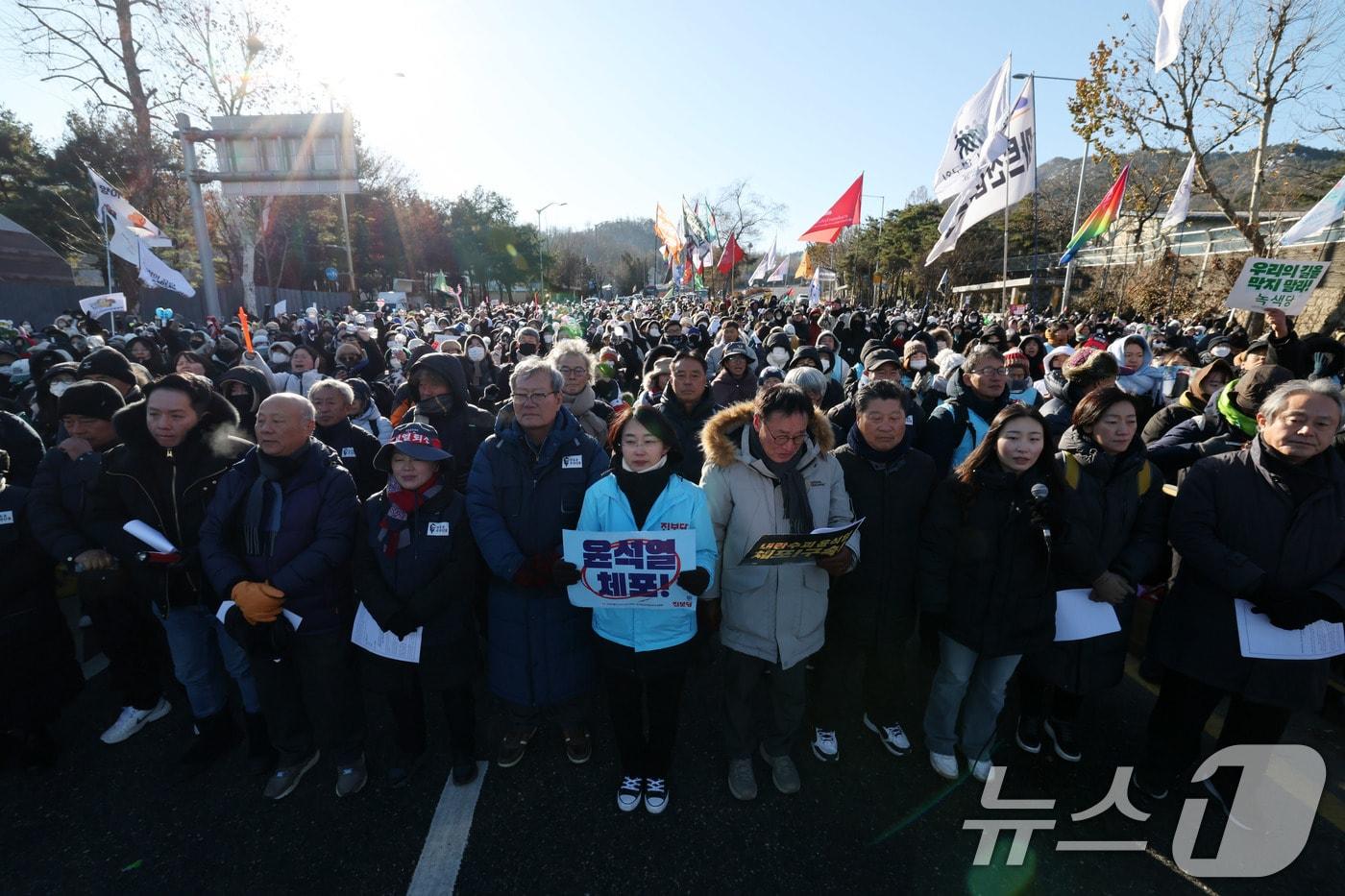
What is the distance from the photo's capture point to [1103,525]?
293cm

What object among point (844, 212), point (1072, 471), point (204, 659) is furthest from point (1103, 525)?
point (844, 212)

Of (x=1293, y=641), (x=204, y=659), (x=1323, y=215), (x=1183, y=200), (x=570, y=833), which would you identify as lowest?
(x=570, y=833)

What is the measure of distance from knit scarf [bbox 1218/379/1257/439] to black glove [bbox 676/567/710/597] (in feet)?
12.2

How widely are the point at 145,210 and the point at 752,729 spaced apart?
36.0 m

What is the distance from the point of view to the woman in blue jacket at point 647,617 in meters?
2.71

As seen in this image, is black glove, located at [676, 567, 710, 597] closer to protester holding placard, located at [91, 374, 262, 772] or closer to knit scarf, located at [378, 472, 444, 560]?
knit scarf, located at [378, 472, 444, 560]

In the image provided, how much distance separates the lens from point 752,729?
3.13 meters

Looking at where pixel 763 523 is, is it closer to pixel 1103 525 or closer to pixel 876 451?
pixel 876 451

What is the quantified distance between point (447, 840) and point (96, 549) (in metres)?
2.28

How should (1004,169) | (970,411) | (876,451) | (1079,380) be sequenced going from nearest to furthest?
(876,451) → (970,411) → (1079,380) → (1004,169)

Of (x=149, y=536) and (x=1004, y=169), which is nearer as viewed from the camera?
(x=149, y=536)

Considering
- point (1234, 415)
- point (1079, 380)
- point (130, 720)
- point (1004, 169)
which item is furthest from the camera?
point (1004, 169)

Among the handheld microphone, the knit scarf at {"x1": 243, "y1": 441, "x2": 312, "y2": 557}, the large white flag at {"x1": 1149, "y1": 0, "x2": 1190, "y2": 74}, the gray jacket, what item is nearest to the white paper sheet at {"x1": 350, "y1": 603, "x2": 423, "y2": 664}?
the knit scarf at {"x1": 243, "y1": 441, "x2": 312, "y2": 557}

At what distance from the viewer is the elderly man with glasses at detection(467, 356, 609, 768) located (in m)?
3.00
